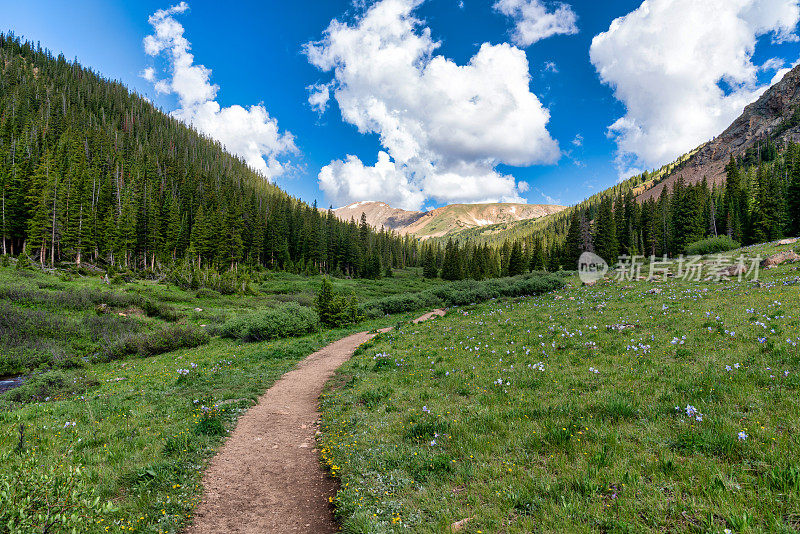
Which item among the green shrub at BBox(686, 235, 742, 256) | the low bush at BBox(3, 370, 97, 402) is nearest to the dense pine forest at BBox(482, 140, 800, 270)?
the green shrub at BBox(686, 235, 742, 256)

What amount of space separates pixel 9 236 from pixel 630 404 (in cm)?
8863

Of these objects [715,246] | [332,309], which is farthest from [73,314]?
[715,246]

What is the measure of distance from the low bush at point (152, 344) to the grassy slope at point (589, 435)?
20.0 meters

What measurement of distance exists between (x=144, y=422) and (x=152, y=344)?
18.4 m

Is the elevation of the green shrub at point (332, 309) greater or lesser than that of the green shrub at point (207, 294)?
greater

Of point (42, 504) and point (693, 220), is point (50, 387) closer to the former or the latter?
point (42, 504)

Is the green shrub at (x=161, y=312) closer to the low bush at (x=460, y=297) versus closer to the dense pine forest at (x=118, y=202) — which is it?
the dense pine forest at (x=118, y=202)

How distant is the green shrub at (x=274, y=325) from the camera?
85.8ft

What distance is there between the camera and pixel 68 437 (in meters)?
8.64

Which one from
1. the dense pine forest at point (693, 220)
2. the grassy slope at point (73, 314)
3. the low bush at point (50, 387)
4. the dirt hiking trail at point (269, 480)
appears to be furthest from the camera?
the dense pine forest at point (693, 220)

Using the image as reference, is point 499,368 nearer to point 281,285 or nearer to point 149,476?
point 149,476

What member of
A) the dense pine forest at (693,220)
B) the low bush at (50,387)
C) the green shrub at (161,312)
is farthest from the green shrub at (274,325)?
the dense pine forest at (693,220)

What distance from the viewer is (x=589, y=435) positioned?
5.84 m

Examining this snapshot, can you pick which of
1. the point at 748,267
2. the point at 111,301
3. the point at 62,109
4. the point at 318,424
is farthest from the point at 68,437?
the point at 62,109
